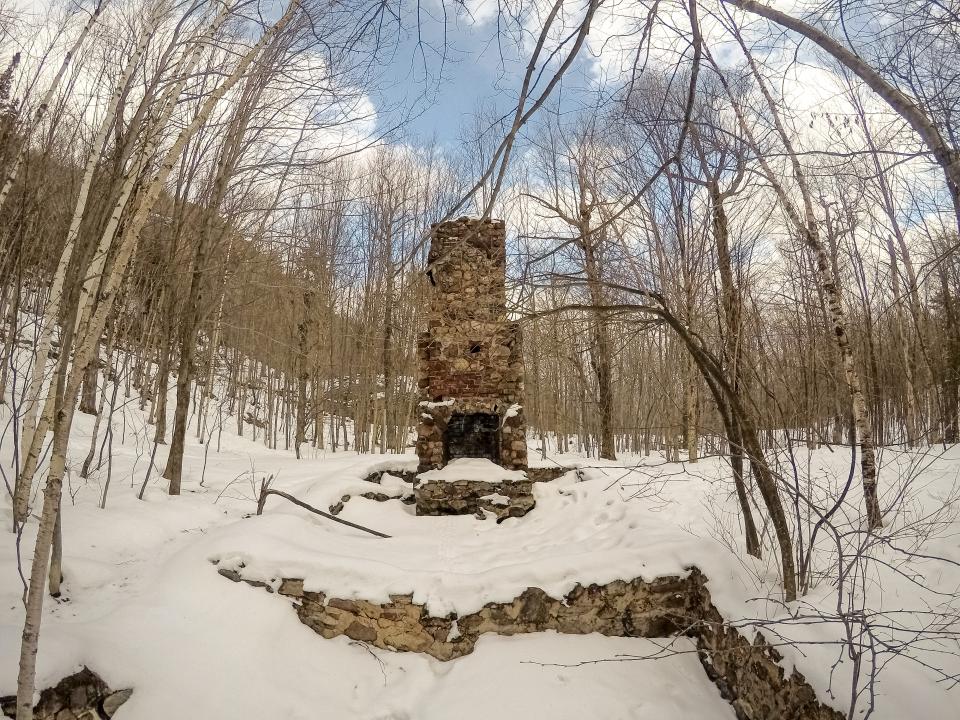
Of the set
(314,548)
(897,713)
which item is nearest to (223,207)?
(314,548)

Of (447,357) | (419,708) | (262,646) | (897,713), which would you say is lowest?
(419,708)

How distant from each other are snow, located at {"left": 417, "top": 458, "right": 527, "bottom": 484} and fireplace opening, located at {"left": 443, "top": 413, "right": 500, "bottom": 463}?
2.47ft

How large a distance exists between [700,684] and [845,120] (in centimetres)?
457

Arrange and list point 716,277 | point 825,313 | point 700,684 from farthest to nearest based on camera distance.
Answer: point 716,277
point 825,313
point 700,684

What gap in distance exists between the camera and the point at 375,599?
3.87 metres

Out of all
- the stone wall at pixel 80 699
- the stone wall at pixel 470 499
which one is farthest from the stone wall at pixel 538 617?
the stone wall at pixel 470 499

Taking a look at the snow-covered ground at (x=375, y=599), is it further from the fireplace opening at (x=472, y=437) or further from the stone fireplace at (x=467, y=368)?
the fireplace opening at (x=472, y=437)

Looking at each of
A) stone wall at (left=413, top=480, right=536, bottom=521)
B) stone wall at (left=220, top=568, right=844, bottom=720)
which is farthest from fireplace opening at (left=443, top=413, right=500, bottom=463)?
stone wall at (left=220, top=568, right=844, bottom=720)

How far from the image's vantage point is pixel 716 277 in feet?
28.3

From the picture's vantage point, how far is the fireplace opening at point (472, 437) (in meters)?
8.02

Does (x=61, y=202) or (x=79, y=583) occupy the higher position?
(x=61, y=202)

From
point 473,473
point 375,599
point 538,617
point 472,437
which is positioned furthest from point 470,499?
point 375,599

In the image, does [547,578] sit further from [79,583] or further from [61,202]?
[61,202]

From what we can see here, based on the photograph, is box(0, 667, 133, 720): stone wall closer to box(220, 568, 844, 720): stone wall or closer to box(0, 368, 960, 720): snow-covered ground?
box(0, 368, 960, 720): snow-covered ground
